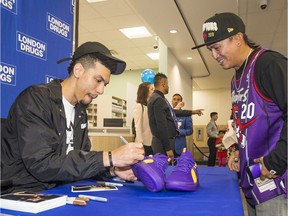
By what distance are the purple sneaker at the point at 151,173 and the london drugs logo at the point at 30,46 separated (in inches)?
49.6

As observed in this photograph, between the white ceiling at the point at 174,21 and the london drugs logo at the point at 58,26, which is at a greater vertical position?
the white ceiling at the point at 174,21

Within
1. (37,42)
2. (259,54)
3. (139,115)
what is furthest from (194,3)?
(259,54)

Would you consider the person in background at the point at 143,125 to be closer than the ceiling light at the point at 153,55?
Yes

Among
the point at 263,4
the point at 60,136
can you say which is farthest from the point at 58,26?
the point at 263,4

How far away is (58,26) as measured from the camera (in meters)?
2.35

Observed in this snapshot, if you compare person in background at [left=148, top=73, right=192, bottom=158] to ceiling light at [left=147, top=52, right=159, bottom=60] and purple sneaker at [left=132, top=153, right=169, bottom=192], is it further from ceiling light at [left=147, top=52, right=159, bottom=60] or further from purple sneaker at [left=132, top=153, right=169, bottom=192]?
ceiling light at [left=147, top=52, right=159, bottom=60]

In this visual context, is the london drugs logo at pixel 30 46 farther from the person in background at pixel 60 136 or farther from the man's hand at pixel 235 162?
the man's hand at pixel 235 162

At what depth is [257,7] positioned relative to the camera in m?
4.57

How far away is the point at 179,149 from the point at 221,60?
7.99ft

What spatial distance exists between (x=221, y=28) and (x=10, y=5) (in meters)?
1.31

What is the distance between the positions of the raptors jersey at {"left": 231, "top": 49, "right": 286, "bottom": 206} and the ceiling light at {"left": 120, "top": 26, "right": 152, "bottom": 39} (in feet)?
16.4

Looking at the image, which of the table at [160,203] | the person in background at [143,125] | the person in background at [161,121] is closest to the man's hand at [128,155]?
the table at [160,203]

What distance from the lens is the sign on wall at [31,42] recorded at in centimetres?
181

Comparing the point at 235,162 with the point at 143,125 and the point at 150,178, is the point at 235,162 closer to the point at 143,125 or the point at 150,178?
the point at 150,178
